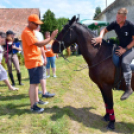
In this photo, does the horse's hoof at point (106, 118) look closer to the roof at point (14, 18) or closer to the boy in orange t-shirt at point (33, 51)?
the boy in orange t-shirt at point (33, 51)

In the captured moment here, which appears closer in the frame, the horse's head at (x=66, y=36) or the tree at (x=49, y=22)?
the horse's head at (x=66, y=36)

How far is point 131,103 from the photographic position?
4312 mm

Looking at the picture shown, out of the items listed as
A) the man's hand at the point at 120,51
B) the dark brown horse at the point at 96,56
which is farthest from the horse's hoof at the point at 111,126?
the man's hand at the point at 120,51

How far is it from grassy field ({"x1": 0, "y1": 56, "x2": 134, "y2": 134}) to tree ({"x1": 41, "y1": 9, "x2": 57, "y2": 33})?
1373 inches

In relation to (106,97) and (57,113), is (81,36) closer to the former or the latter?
(106,97)

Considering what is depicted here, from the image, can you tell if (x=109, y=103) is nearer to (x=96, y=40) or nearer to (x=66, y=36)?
(x=96, y=40)

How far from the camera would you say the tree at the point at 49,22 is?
37938 mm

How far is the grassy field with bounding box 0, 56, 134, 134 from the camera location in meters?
2.79

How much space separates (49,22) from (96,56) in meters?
38.2

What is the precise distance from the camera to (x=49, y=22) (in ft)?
127

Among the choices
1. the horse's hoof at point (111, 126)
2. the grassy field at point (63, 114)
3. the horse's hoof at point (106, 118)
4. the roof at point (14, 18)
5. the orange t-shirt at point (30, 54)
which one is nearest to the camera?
the grassy field at point (63, 114)

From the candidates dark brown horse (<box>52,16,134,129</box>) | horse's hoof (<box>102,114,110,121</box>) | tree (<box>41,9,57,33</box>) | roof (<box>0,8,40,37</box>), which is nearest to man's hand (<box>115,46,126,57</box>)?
dark brown horse (<box>52,16,134,129</box>)

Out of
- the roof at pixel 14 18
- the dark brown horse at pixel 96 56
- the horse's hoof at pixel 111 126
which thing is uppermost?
the roof at pixel 14 18

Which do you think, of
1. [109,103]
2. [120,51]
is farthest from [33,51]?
[109,103]
